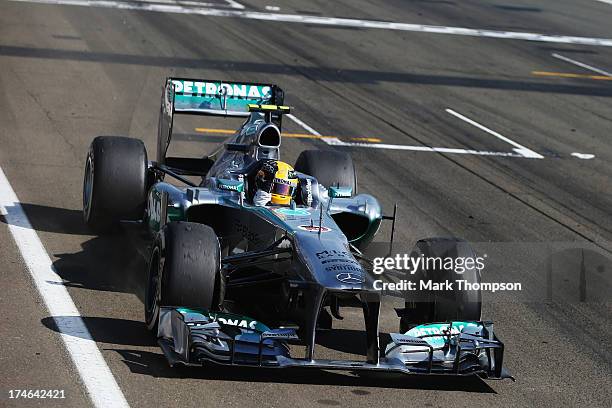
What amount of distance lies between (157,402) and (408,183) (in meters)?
9.27

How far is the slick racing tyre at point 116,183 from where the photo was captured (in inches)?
539

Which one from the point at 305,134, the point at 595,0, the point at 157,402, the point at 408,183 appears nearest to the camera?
the point at 157,402

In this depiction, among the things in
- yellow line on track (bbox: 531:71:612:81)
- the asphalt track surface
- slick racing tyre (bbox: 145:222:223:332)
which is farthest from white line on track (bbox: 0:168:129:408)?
yellow line on track (bbox: 531:71:612:81)

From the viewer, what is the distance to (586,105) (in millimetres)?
26078

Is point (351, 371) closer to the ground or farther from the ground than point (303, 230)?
closer to the ground

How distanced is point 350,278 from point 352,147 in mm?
10097

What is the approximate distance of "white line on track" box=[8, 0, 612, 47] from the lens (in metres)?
32.1

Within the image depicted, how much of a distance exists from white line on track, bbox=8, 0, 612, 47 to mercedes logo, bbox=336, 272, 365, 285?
2250 cm

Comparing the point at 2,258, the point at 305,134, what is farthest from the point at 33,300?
the point at 305,134

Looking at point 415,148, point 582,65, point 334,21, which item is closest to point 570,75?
point 582,65

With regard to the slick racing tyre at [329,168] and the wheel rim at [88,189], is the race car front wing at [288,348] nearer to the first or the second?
the slick racing tyre at [329,168]

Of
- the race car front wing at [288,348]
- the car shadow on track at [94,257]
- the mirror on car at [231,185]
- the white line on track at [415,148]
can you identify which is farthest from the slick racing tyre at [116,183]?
the white line on track at [415,148]

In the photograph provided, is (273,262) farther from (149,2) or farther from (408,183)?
(149,2)

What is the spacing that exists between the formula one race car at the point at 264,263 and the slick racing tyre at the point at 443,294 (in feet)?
0.04
